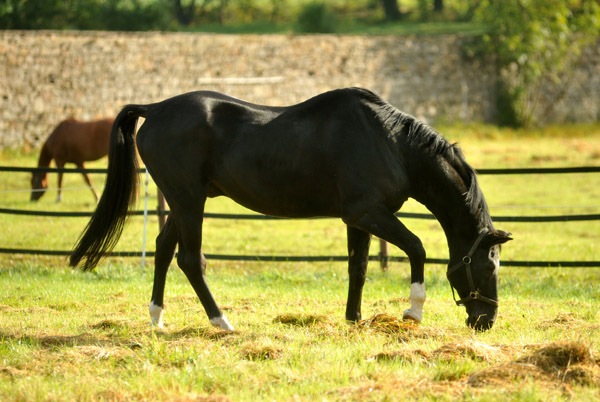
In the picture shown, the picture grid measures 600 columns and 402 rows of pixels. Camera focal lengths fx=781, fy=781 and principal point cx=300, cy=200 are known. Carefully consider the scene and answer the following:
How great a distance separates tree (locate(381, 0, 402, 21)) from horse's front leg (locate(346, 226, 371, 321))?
3742 centimetres

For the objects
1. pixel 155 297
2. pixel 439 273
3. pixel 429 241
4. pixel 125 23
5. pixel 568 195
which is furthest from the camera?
pixel 125 23

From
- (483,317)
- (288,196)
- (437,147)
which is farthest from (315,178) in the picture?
(483,317)

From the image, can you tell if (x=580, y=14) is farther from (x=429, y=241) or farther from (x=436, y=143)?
(x=436, y=143)

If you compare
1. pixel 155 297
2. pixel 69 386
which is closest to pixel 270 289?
pixel 155 297

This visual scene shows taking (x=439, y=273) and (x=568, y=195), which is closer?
(x=439, y=273)

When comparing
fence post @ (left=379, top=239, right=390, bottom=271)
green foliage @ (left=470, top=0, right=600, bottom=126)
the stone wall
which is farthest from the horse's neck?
green foliage @ (left=470, top=0, right=600, bottom=126)

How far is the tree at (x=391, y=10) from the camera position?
42.1 meters

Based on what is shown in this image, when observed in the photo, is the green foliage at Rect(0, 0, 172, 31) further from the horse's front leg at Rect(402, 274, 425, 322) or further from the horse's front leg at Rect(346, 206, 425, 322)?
the horse's front leg at Rect(402, 274, 425, 322)

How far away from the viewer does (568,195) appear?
1591cm

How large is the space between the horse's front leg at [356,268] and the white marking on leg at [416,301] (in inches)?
21.7

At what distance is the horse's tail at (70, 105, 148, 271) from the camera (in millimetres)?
6238

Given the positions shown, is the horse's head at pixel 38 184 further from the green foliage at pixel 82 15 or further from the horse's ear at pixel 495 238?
the green foliage at pixel 82 15

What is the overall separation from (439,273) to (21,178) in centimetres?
1065

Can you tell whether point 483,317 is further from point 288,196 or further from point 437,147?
point 288,196
